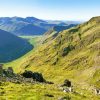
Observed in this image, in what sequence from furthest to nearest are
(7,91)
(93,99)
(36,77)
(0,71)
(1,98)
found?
(36,77), (0,71), (93,99), (7,91), (1,98)

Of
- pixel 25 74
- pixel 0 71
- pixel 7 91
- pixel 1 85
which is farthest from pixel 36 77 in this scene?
pixel 7 91

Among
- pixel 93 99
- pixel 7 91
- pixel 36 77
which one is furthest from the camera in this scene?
pixel 36 77

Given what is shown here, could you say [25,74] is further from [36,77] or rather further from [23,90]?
[23,90]

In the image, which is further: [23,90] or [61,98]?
[23,90]

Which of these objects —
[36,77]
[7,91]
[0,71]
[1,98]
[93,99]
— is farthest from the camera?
[36,77]

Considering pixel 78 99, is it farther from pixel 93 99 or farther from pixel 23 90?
pixel 23 90

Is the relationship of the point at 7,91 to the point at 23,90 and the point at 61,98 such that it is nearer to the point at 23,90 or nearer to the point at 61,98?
the point at 23,90

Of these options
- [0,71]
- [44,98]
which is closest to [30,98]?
[44,98]

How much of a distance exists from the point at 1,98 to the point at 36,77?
66.3 m

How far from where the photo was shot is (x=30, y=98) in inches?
1676

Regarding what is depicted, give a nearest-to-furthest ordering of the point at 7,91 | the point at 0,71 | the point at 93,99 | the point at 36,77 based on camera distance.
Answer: the point at 7,91 → the point at 93,99 → the point at 0,71 → the point at 36,77

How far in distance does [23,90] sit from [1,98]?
8936 millimetres

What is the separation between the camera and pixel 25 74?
363 feet

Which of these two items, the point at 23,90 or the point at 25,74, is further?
the point at 25,74
